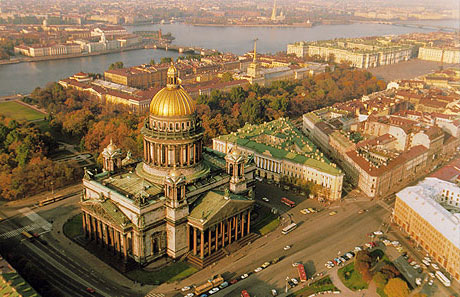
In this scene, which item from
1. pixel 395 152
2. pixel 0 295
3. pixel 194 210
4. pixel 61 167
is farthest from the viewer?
pixel 395 152

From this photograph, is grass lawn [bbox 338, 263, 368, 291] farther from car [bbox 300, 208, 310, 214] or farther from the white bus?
car [bbox 300, 208, 310, 214]

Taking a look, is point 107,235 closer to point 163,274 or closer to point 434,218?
point 163,274

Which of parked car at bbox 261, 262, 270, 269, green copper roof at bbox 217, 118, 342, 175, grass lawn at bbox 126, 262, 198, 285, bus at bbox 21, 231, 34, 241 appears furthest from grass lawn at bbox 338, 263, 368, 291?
bus at bbox 21, 231, 34, 241

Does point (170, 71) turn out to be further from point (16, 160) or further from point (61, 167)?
point (16, 160)

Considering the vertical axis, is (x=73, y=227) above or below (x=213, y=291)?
above

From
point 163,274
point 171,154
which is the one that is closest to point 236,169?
point 171,154

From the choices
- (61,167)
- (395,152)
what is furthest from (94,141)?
(395,152)
